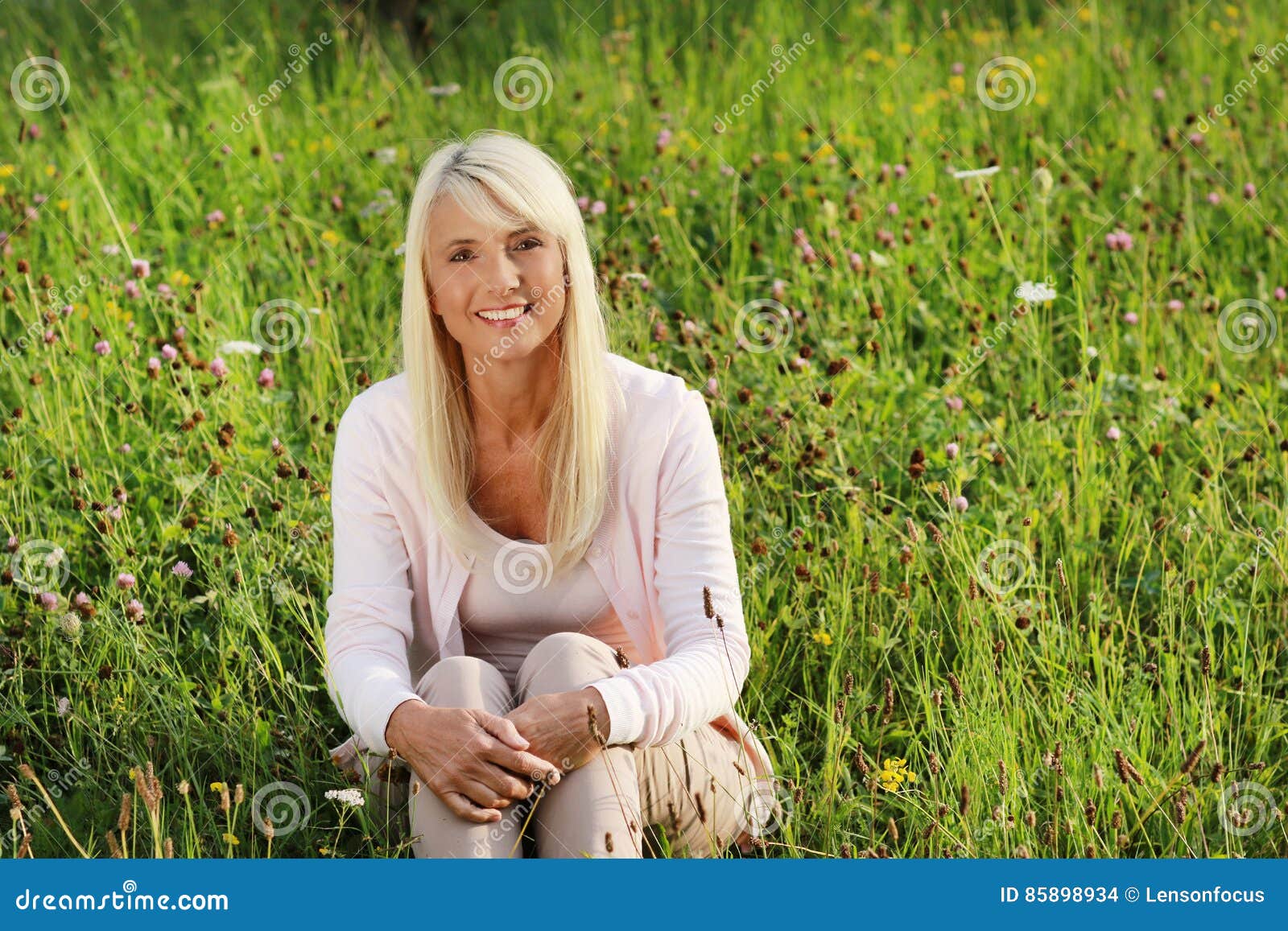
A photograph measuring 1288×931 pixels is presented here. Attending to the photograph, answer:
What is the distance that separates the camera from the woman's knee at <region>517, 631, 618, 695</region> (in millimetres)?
2428

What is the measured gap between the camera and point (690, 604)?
2559 millimetres

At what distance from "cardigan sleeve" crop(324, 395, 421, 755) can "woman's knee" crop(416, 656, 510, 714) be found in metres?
0.08

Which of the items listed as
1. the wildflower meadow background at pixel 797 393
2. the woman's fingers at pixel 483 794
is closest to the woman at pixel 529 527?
the woman's fingers at pixel 483 794

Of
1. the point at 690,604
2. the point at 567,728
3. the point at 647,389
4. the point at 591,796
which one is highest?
the point at 647,389

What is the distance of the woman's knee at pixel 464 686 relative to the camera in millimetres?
2414

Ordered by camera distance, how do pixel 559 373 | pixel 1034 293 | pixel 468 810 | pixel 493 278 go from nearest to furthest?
pixel 468 810
pixel 493 278
pixel 559 373
pixel 1034 293

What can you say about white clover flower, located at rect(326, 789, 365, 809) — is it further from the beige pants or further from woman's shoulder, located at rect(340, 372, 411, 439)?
woman's shoulder, located at rect(340, 372, 411, 439)

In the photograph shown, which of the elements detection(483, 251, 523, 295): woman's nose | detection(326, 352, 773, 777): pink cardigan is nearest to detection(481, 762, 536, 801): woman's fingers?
detection(326, 352, 773, 777): pink cardigan

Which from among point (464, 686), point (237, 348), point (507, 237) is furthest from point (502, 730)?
point (237, 348)

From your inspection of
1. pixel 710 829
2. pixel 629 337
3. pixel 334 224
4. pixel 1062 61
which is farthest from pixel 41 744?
pixel 1062 61

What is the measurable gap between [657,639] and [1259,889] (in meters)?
1.09

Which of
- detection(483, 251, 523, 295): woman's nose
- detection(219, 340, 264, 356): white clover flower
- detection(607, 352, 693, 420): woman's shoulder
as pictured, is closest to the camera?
detection(483, 251, 523, 295): woman's nose

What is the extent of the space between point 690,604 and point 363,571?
589 mm

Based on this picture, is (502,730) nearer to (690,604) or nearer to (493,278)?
(690,604)
